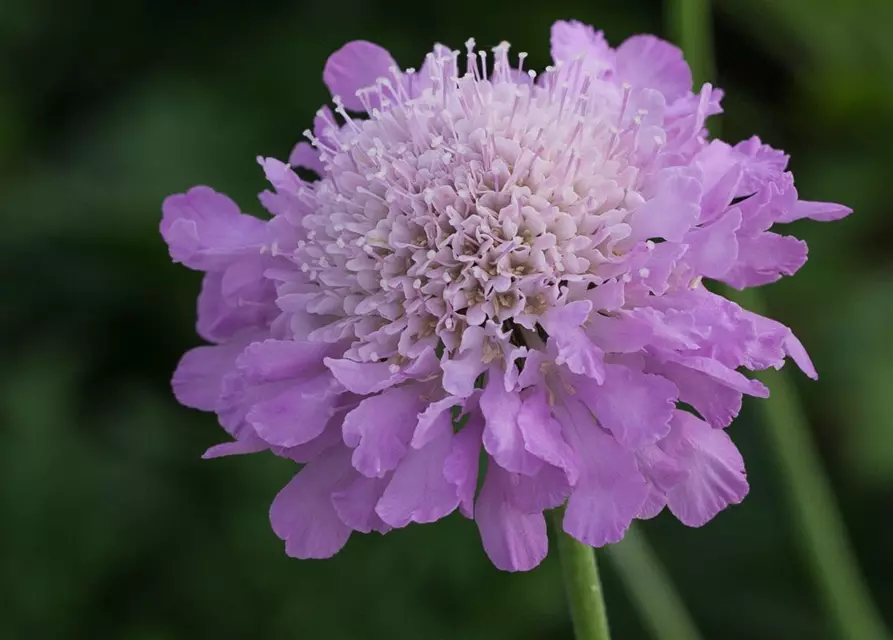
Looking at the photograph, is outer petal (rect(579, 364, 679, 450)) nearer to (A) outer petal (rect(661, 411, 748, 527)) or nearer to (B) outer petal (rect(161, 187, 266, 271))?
(A) outer petal (rect(661, 411, 748, 527))

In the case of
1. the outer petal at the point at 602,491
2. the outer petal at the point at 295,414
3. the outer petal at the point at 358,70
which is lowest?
the outer petal at the point at 602,491

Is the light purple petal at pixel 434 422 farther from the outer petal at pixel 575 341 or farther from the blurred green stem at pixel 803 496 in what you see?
the blurred green stem at pixel 803 496

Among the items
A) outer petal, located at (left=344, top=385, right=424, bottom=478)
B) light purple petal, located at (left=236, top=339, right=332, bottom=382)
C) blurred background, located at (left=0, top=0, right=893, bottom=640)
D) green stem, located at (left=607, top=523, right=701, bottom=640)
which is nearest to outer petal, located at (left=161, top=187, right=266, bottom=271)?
light purple petal, located at (left=236, top=339, right=332, bottom=382)

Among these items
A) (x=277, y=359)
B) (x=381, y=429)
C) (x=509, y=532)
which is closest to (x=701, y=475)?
(x=509, y=532)

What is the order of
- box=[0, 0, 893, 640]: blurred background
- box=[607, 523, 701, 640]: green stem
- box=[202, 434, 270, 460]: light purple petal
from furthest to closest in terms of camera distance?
box=[0, 0, 893, 640]: blurred background, box=[607, 523, 701, 640]: green stem, box=[202, 434, 270, 460]: light purple petal

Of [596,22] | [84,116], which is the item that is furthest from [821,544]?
[84,116]

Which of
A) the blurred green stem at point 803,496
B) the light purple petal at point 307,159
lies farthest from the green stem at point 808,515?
the light purple petal at point 307,159
